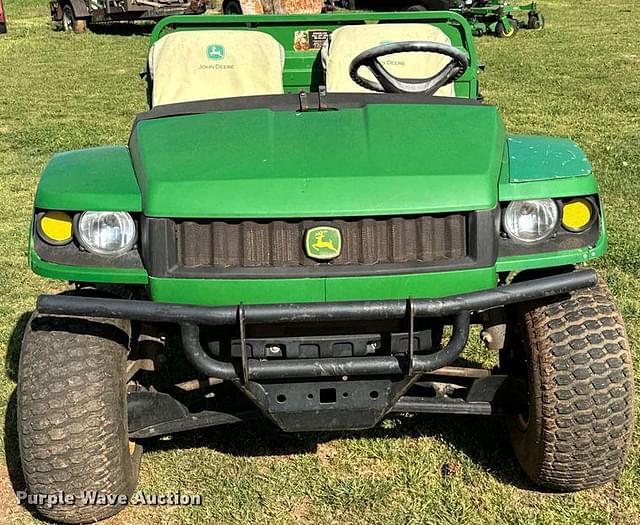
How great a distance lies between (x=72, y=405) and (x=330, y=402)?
2.60 feet

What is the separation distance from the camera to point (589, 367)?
2.73 m

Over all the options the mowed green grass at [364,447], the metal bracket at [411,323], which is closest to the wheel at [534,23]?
the mowed green grass at [364,447]

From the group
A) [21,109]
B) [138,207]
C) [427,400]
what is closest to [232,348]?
[138,207]

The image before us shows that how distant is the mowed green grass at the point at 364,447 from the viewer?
10.2 feet

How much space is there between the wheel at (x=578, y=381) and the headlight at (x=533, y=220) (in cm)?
26

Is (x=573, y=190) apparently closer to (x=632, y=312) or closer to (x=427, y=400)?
(x=427, y=400)

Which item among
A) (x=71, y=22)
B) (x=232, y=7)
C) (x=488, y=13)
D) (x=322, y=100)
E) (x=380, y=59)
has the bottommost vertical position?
(x=71, y=22)

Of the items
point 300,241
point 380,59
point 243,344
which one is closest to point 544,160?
point 300,241

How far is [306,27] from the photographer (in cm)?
491

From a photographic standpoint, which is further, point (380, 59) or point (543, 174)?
point (380, 59)

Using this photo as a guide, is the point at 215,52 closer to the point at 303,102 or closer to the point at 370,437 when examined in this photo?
the point at 303,102

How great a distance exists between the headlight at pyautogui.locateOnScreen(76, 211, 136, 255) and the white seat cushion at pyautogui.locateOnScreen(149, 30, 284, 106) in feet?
5.35

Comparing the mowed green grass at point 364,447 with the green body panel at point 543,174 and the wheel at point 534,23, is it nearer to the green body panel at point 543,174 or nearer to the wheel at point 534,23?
the green body panel at point 543,174

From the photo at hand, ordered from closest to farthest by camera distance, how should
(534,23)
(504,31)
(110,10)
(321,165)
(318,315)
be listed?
(318,315), (321,165), (504,31), (534,23), (110,10)
